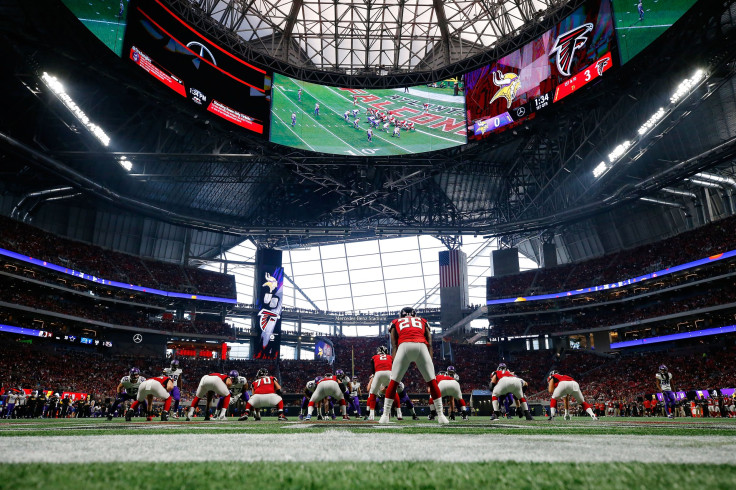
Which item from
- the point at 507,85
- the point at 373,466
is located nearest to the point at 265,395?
the point at 373,466

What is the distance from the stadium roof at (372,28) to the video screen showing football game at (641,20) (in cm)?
644

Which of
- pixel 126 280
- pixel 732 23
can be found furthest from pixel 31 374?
pixel 732 23

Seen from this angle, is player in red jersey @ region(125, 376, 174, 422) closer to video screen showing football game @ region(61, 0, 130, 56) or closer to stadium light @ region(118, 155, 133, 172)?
video screen showing football game @ region(61, 0, 130, 56)

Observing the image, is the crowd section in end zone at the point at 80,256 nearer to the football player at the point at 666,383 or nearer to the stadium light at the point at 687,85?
the football player at the point at 666,383

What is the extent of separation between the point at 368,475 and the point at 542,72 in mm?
34548

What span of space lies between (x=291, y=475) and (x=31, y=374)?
38878 millimetres

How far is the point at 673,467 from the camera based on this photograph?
299 cm

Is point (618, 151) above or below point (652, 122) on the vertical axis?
below

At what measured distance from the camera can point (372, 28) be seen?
39.1 meters

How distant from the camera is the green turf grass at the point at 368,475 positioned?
2.42 meters

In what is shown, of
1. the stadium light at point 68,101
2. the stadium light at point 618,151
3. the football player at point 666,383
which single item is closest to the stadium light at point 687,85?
the stadium light at point 618,151

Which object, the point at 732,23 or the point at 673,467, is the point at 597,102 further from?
the point at 673,467

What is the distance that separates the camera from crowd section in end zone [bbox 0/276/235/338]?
118 feet

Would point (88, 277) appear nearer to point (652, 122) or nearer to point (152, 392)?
point (152, 392)
